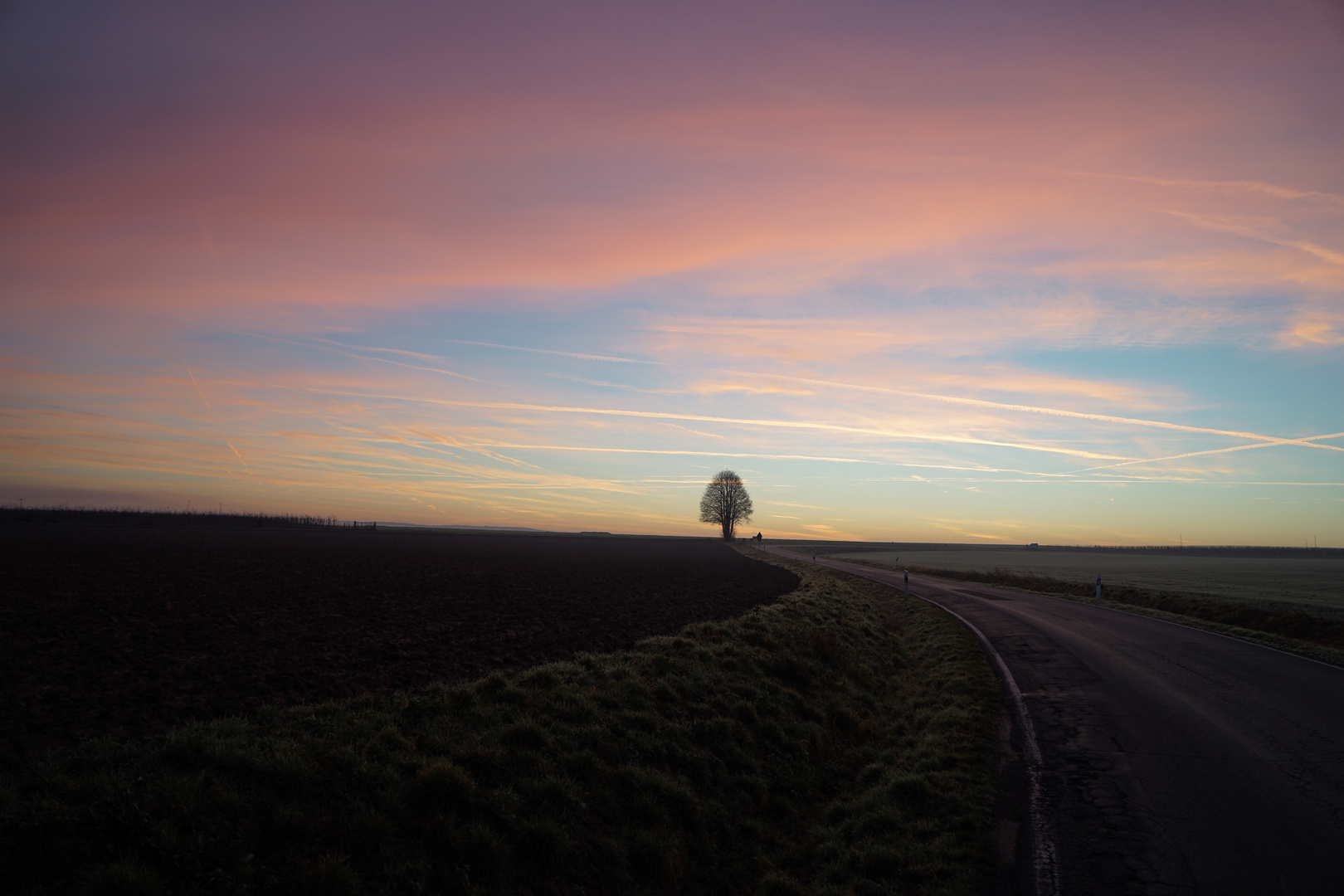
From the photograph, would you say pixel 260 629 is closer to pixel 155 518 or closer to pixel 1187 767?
pixel 1187 767

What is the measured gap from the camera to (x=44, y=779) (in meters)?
6.52

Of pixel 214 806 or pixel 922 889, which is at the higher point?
pixel 214 806

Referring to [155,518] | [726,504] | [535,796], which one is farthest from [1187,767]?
[155,518]

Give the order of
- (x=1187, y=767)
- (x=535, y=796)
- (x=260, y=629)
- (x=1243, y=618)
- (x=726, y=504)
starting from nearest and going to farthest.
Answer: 1. (x=535, y=796)
2. (x=1187, y=767)
3. (x=260, y=629)
4. (x=1243, y=618)
5. (x=726, y=504)

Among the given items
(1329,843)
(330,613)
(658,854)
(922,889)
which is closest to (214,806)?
(658,854)

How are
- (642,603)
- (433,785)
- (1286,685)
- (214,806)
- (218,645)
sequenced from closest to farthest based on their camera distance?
(214,806) < (433,785) < (1286,685) < (218,645) < (642,603)

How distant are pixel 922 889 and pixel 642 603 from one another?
21831 mm

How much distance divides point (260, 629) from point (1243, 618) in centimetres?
3494

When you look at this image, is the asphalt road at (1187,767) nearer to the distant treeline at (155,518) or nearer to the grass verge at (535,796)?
the grass verge at (535,796)

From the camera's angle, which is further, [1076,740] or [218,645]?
[218,645]

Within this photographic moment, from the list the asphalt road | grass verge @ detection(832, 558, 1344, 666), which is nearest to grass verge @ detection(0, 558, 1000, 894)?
the asphalt road

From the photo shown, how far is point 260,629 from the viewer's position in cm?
1848

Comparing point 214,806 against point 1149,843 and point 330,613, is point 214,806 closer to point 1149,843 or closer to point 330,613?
point 1149,843

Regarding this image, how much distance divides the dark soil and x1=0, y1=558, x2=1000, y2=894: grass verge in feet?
9.61
